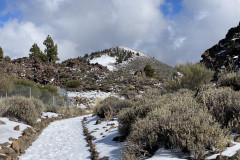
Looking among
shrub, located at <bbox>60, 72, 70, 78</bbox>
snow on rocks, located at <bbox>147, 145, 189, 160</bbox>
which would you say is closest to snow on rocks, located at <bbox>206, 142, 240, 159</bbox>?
snow on rocks, located at <bbox>147, 145, 189, 160</bbox>

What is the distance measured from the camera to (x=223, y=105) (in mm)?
5387

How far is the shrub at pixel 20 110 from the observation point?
976 cm

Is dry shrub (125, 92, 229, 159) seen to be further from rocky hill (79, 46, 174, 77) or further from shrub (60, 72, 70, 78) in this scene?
rocky hill (79, 46, 174, 77)

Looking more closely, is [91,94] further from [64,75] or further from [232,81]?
[232,81]

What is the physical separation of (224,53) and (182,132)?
61.6 ft

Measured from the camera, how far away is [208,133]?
404 cm

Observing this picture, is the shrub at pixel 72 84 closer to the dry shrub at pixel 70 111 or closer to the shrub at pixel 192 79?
the dry shrub at pixel 70 111

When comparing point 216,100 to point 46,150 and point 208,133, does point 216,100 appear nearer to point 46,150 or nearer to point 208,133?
point 208,133

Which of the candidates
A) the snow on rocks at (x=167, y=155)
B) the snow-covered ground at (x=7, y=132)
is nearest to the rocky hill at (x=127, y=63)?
the snow-covered ground at (x=7, y=132)

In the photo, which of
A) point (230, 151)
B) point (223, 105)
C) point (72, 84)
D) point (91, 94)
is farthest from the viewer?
point (72, 84)

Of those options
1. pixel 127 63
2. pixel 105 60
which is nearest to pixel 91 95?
pixel 127 63

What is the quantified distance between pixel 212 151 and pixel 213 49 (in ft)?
73.2

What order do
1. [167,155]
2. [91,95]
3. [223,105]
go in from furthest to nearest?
[91,95]
[223,105]
[167,155]

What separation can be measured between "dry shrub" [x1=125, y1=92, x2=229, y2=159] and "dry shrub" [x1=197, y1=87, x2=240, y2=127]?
0.35 meters
